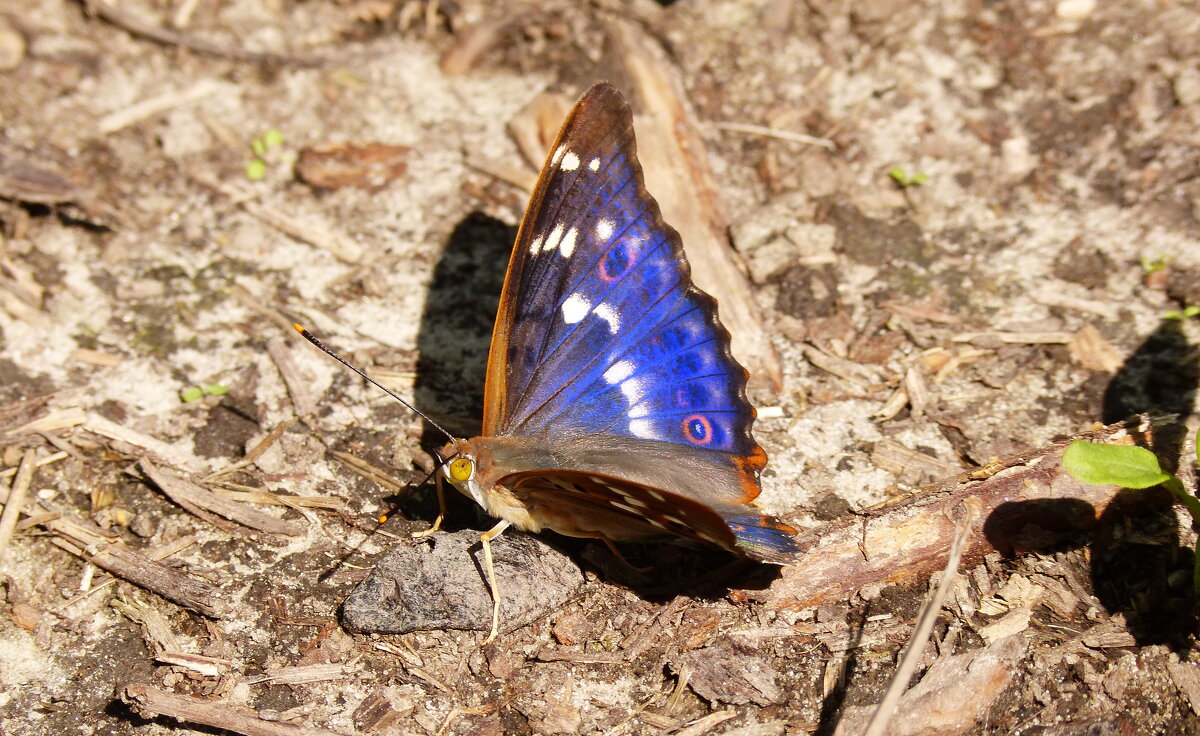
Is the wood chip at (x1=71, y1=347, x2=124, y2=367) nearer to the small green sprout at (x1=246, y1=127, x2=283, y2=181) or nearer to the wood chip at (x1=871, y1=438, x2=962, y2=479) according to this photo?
the small green sprout at (x1=246, y1=127, x2=283, y2=181)

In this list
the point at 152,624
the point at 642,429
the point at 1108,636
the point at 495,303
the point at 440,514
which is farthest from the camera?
the point at 495,303

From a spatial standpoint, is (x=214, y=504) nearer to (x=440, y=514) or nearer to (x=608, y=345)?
(x=440, y=514)

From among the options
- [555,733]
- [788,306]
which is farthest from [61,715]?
[788,306]

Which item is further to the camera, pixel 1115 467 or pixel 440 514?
pixel 440 514

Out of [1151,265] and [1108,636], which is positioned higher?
[1151,265]

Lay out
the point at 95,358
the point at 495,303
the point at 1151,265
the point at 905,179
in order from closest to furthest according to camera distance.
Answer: the point at 95,358
the point at 1151,265
the point at 495,303
the point at 905,179

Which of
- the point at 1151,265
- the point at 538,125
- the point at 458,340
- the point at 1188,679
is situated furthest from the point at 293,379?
the point at 1151,265

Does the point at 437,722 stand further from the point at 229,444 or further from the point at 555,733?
the point at 229,444
